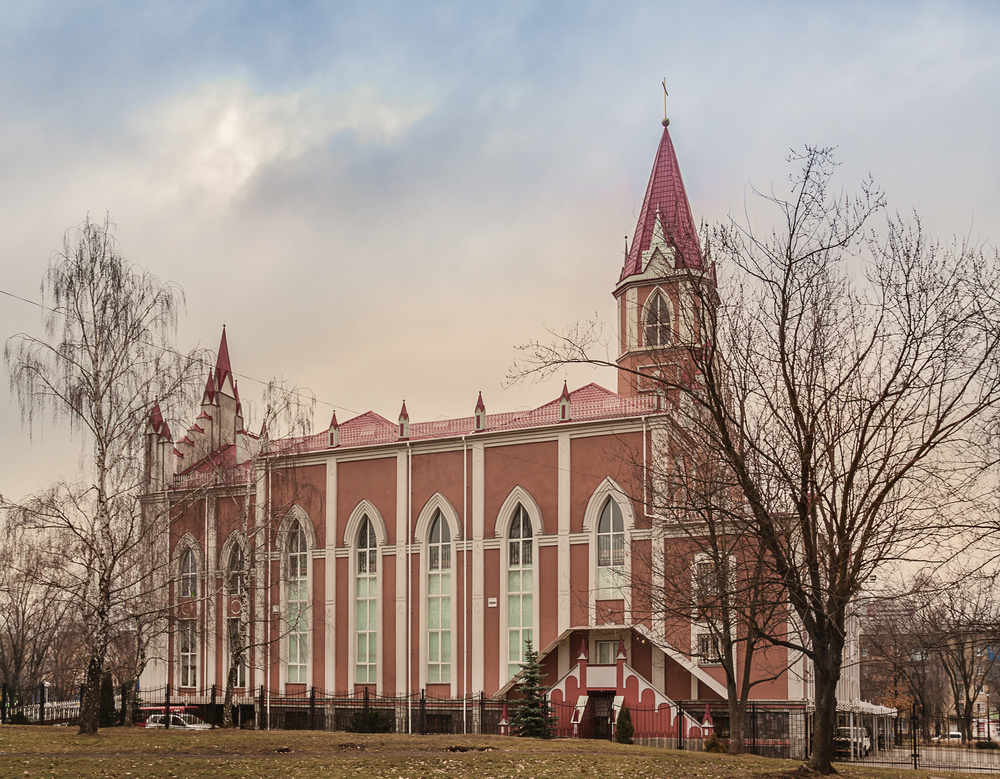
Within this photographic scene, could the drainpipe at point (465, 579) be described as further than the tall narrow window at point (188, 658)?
No

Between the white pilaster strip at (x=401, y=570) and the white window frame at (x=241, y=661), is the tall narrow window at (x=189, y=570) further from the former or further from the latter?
the white pilaster strip at (x=401, y=570)

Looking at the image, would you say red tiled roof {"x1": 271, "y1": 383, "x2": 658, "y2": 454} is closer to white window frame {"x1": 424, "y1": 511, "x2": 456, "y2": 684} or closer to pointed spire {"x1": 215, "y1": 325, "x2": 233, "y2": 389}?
white window frame {"x1": 424, "y1": 511, "x2": 456, "y2": 684}

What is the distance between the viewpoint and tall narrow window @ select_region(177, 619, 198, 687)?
1496 inches

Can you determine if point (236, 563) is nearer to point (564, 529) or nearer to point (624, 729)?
point (564, 529)

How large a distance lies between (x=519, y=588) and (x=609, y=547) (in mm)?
3391

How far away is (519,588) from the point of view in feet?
108

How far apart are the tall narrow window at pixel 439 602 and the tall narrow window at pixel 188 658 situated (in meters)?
9.67

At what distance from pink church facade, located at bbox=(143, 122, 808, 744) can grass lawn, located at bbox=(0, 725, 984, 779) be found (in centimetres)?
852

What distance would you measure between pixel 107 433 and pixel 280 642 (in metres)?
16.5

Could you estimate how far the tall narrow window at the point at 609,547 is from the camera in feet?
103

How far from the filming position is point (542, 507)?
1304 inches

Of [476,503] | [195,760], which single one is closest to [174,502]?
[195,760]

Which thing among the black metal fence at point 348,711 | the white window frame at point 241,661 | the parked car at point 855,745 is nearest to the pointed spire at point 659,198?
the black metal fence at point 348,711

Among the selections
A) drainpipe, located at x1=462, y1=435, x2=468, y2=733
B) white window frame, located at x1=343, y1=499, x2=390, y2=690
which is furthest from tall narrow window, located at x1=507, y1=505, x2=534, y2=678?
white window frame, located at x1=343, y1=499, x2=390, y2=690
